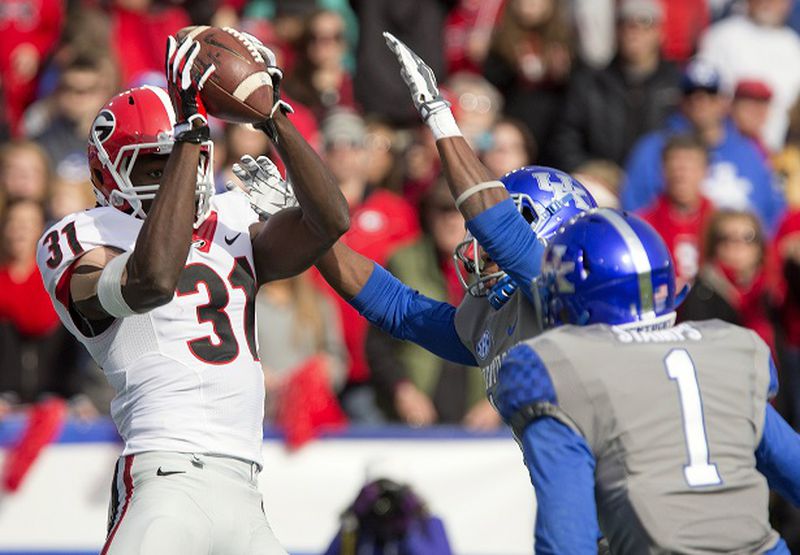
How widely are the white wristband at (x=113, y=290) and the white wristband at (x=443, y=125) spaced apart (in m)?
0.89

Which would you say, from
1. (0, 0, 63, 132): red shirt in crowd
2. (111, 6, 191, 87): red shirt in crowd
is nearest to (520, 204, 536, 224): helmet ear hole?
(111, 6, 191, 87): red shirt in crowd

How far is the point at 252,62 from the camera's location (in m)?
4.02

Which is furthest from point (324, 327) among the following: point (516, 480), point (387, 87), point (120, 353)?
point (120, 353)

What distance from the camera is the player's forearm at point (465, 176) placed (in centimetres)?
390

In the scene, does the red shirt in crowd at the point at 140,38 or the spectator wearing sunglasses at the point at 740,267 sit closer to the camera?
the spectator wearing sunglasses at the point at 740,267

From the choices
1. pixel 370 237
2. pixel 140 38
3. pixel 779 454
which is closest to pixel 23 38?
pixel 140 38

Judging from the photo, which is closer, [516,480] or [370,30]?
[516,480]

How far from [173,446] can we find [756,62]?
Answer: 6841mm

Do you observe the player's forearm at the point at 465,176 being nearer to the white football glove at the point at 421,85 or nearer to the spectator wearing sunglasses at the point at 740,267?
the white football glove at the point at 421,85

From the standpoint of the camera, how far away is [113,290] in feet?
12.6

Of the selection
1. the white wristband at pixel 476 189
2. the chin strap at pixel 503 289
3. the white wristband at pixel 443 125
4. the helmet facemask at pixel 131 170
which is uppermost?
the white wristband at pixel 443 125

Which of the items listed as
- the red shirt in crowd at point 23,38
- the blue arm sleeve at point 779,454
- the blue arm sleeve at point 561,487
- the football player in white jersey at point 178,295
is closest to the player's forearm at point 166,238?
the football player in white jersey at point 178,295

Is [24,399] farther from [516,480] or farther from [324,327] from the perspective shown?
[516,480]

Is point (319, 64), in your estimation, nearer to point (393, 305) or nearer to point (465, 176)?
point (393, 305)
